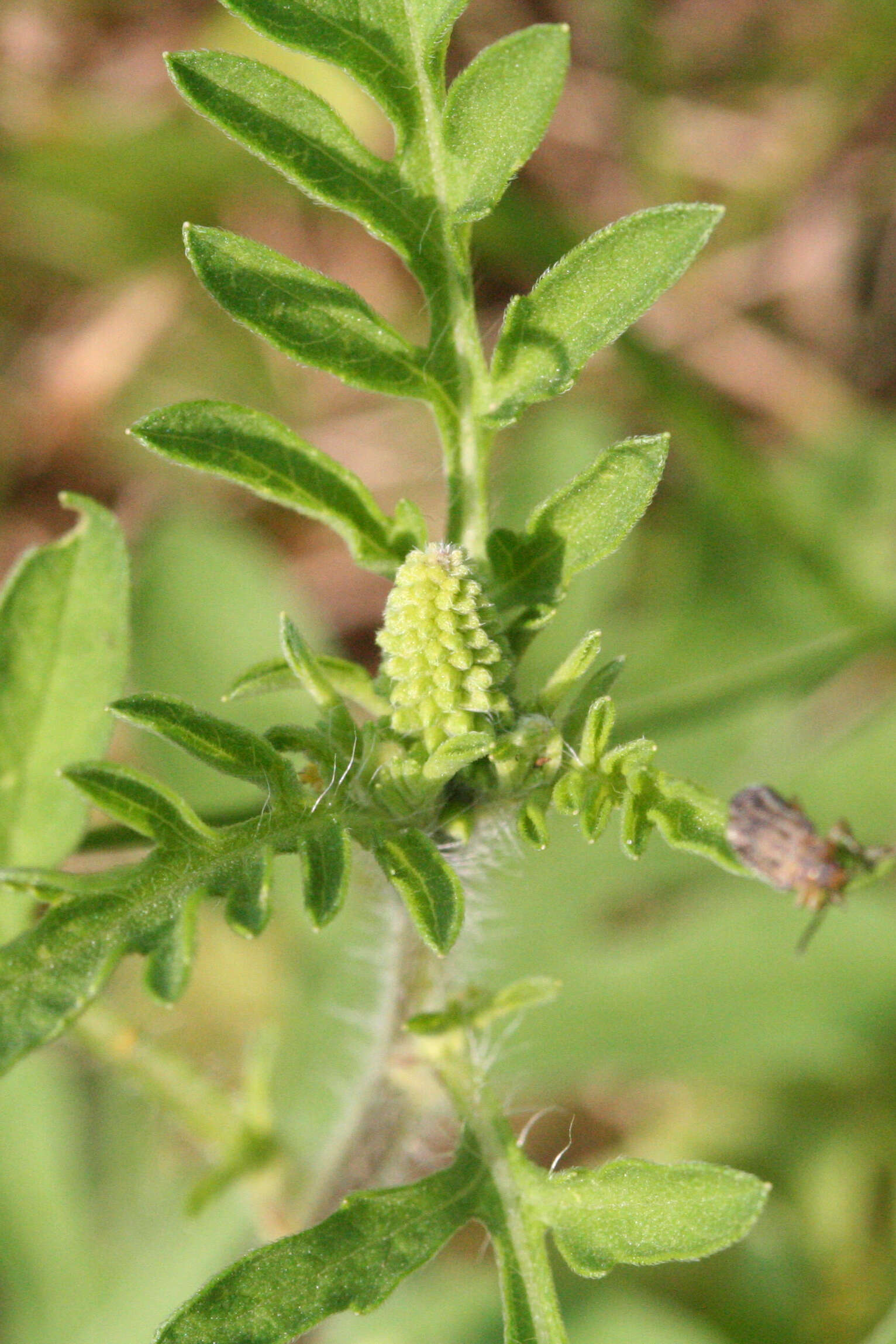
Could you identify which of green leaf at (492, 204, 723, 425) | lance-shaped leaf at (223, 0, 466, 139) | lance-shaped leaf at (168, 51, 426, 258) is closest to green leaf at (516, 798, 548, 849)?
green leaf at (492, 204, 723, 425)

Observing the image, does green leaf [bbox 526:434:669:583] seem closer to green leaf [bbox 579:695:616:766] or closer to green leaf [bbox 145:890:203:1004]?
green leaf [bbox 579:695:616:766]

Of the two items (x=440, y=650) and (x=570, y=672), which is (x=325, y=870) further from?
(x=570, y=672)

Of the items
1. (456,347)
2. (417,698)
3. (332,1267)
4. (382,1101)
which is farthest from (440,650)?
(382,1101)

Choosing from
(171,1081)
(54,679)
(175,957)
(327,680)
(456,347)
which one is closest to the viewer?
(175,957)

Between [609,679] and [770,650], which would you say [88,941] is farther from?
[770,650]

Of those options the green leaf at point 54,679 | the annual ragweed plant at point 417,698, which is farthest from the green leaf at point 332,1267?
the green leaf at point 54,679
